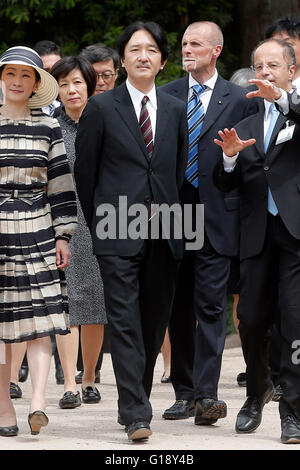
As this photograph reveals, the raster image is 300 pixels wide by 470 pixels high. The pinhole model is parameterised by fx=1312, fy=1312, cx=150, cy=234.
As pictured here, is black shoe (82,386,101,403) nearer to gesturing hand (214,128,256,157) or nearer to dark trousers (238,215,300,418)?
dark trousers (238,215,300,418)

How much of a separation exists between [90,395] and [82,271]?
0.80 m

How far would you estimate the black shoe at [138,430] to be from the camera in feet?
21.2

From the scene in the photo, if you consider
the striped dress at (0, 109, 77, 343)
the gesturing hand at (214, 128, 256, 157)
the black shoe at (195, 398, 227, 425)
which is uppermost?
the gesturing hand at (214, 128, 256, 157)

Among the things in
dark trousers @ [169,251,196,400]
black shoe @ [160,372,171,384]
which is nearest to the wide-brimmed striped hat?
dark trousers @ [169,251,196,400]

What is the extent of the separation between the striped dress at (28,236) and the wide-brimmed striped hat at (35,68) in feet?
0.47

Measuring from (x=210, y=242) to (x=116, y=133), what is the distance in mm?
889

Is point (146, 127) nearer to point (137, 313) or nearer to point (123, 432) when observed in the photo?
point (137, 313)

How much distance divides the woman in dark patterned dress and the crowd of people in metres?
1.26

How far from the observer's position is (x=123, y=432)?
273 inches

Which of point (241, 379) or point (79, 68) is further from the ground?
point (79, 68)

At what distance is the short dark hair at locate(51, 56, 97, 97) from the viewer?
8586mm

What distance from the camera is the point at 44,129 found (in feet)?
22.6

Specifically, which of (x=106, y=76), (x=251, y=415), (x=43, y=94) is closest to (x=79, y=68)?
(x=106, y=76)
